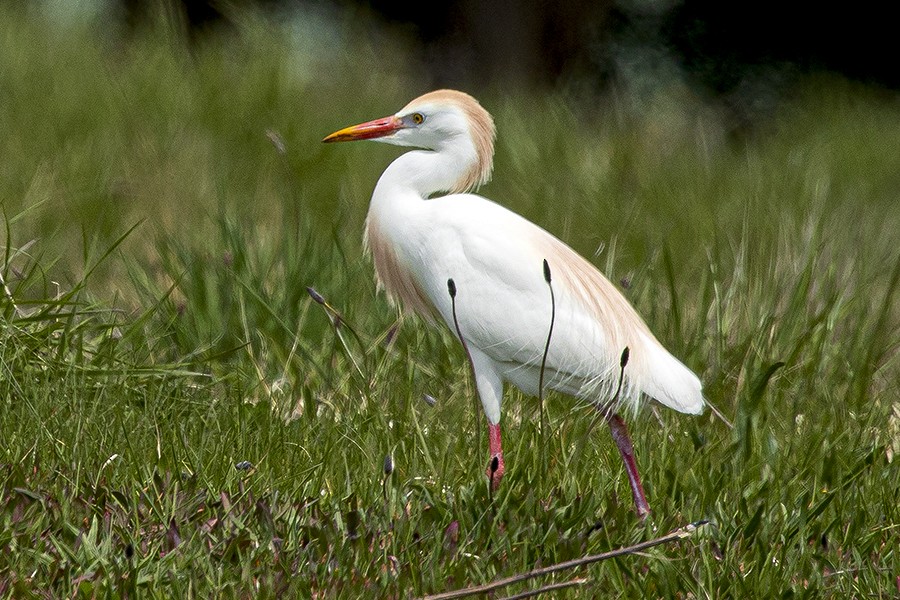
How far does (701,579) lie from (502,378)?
1.23 metres

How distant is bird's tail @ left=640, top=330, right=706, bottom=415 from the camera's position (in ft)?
11.9

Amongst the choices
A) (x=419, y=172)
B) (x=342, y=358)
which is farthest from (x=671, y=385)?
(x=342, y=358)

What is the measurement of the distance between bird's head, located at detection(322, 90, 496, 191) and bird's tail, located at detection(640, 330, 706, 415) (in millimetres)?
828

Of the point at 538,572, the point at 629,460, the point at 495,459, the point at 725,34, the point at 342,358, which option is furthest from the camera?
the point at 725,34

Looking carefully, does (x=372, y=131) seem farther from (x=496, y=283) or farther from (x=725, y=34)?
(x=725, y=34)

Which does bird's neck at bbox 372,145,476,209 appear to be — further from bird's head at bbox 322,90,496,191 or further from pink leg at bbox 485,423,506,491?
pink leg at bbox 485,423,506,491

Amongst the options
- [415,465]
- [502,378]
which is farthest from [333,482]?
[502,378]

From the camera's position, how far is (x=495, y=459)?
2926 mm

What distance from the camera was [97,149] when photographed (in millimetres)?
5957

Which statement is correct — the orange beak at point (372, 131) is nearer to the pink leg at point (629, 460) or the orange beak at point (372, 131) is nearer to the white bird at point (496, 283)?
the white bird at point (496, 283)

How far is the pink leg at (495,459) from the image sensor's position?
296cm

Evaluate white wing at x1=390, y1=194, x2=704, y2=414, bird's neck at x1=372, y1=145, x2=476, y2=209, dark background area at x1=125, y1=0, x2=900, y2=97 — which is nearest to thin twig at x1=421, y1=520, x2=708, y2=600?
white wing at x1=390, y1=194, x2=704, y2=414

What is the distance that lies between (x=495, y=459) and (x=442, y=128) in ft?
4.51

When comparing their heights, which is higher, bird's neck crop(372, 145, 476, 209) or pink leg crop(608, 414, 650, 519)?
bird's neck crop(372, 145, 476, 209)
